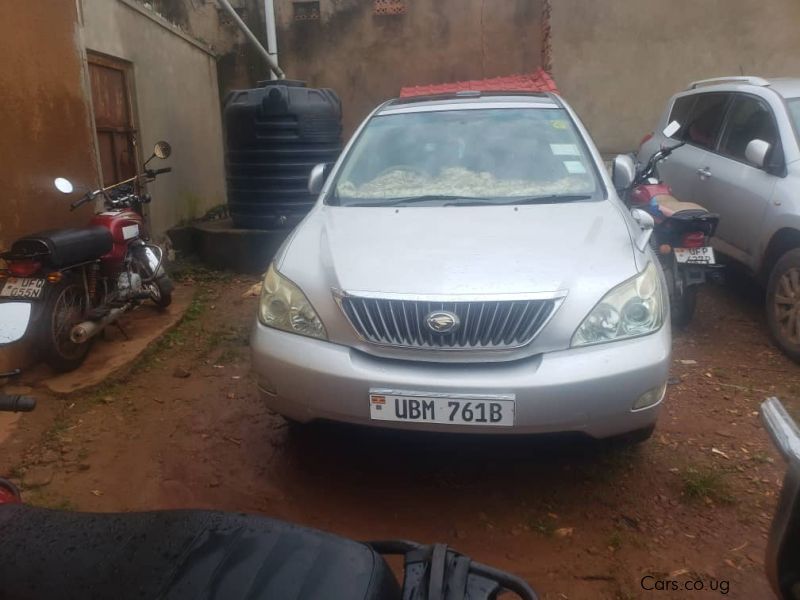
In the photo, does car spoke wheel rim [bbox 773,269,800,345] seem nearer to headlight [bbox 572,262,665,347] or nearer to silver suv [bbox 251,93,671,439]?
silver suv [bbox 251,93,671,439]

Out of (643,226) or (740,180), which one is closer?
(643,226)

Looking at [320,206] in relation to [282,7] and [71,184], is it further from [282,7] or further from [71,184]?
[282,7]

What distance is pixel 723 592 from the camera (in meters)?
2.39

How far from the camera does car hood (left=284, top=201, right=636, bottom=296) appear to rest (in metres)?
2.65

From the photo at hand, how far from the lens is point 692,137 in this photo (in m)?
6.08

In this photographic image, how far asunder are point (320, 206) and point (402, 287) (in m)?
1.24

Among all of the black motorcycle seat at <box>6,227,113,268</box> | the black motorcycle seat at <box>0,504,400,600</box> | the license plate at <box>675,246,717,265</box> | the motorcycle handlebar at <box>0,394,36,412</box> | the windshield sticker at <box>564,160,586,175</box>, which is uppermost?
the windshield sticker at <box>564,160,586,175</box>

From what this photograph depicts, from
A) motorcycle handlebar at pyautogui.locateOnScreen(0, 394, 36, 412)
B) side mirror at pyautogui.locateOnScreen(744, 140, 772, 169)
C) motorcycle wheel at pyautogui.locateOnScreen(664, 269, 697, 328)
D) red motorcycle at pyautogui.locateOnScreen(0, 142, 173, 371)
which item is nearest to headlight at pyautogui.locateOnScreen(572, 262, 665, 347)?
motorcycle handlebar at pyautogui.locateOnScreen(0, 394, 36, 412)

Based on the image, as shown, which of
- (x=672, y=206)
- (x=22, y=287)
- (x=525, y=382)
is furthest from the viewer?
(x=672, y=206)

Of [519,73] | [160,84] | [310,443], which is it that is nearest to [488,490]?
[310,443]

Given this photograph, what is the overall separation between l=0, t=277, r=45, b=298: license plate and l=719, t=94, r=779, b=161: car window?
4.86 metres

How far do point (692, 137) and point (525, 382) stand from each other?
456 centimetres

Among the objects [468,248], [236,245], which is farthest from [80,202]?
[468,248]

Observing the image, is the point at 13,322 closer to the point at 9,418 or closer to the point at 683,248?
the point at 9,418
